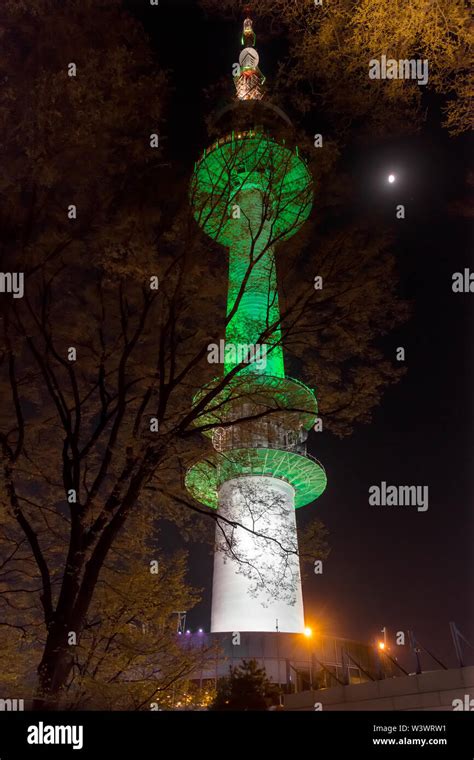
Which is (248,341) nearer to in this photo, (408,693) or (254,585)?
(408,693)

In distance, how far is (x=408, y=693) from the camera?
1466 cm

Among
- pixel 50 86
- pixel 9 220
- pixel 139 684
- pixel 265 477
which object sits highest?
pixel 50 86

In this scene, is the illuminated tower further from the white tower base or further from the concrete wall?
the concrete wall

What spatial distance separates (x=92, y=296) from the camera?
11.0 m

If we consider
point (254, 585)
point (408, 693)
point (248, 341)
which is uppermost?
point (248, 341)

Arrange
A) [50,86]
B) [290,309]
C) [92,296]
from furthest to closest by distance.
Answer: [92,296] → [290,309] → [50,86]

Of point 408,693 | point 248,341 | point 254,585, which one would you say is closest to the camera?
point 248,341

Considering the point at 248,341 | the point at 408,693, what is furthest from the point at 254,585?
the point at 248,341

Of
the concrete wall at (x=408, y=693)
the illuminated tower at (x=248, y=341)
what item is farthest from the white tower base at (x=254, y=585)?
the concrete wall at (x=408, y=693)

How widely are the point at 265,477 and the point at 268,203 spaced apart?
60.9 feet

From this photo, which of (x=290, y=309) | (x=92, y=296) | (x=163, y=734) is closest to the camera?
(x=163, y=734)

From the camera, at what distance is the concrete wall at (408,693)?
13.3 metres

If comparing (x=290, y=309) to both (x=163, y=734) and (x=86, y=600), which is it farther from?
(x=163, y=734)

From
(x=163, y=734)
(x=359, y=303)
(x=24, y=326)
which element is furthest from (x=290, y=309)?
(x=163, y=734)
